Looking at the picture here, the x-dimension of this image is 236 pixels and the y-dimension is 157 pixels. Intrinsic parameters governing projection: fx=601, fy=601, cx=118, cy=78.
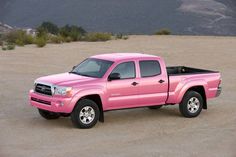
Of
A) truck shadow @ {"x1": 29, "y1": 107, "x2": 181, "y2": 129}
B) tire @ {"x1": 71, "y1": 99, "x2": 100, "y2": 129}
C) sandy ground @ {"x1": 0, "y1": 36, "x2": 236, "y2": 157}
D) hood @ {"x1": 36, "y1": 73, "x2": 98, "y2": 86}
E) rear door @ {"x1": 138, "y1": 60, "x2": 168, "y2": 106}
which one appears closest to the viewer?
sandy ground @ {"x1": 0, "y1": 36, "x2": 236, "y2": 157}

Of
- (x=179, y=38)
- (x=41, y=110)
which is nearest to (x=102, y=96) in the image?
(x=41, y=110)

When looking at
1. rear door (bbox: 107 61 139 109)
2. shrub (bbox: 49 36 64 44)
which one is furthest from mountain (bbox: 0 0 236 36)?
rear door (bbox: 107 61 139 109)

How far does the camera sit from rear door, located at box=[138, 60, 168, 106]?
45.7 feet

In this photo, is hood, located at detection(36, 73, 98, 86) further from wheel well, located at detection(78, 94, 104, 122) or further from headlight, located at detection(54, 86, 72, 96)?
wheel well, located at detection(78, 94, 104, 122)

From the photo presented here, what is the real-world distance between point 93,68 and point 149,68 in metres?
1.33

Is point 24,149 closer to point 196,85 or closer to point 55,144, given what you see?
point 55,144

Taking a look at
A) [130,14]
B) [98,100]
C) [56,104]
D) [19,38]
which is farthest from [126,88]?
[130,14]

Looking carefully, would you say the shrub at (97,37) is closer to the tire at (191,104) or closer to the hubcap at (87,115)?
the tire at (191,104)

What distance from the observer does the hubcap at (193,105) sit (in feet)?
48.3

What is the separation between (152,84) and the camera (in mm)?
14039

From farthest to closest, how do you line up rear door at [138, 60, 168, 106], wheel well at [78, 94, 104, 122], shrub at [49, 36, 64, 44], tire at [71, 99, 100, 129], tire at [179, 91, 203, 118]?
shrub at [49, 36, 64, 44] → tire at [179, 91, 203, 118] → rear door at [138, 60, 168, 106] → wheel well at [78, 94, 104, 122] → tire at [71, 99, 100, 129]

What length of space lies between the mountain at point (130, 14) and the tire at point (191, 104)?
54649 millimetres

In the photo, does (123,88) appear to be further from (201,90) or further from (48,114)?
(201,90)

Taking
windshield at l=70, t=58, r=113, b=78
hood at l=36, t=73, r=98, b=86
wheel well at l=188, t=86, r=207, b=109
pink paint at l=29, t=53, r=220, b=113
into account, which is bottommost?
wheel well at l=188, t=86, r=207, b=109
